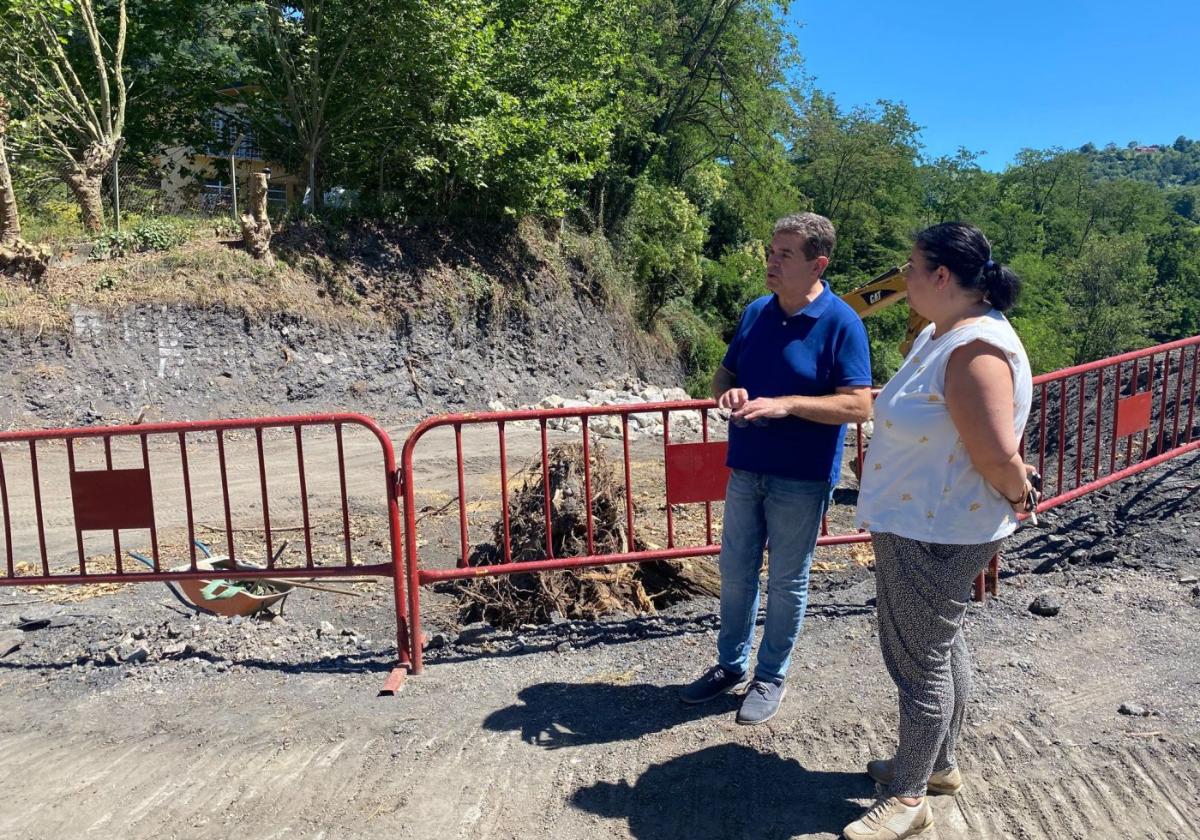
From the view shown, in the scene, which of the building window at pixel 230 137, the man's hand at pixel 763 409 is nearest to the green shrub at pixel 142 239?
the building window at pixel 230 137

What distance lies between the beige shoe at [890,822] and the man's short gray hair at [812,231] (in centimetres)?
208

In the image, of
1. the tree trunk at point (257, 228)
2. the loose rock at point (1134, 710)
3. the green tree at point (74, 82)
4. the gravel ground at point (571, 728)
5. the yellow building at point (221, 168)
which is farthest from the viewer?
the yellow building at point (221, 168)

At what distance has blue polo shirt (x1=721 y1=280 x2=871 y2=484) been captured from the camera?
11.3 feet

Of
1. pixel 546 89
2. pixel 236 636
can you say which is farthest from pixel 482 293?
pixel 236 636

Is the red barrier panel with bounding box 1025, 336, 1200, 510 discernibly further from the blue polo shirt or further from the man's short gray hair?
the man's short gray hair

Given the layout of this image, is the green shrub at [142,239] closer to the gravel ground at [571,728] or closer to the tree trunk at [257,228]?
the tree trunk at [257,228]

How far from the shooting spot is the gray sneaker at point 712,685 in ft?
13.1

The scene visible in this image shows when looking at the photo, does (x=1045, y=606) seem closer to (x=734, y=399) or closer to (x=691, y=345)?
(x=734, y=399)

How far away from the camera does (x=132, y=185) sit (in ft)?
A: 63.7

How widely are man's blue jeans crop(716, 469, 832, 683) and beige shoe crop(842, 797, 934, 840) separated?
91 centimetres

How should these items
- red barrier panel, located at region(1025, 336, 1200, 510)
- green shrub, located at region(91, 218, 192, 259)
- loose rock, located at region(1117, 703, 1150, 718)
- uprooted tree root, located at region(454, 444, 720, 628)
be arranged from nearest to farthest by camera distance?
loose rock, located at region(1117, 703, 1150, 718) < uprooted tree root, located at region(454, 444, 720, 628) < red barrier panel, located at region(1025, 336, 1200, 510) < green shrub, located at region(91, 218, 192, 259)

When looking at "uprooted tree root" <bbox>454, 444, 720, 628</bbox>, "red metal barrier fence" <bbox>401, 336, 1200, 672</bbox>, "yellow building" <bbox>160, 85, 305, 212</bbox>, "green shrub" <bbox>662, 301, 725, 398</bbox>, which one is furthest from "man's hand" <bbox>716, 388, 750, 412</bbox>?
"green shrub" <bbox>662, 301, 725, 398</bbox>

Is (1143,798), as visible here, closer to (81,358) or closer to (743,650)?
(743,650)

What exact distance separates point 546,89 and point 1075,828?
19.8 meters
